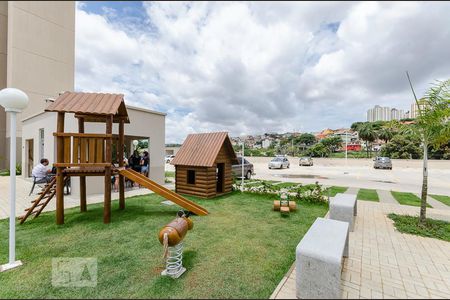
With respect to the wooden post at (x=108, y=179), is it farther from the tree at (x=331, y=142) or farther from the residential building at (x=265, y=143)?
the residential building at (x=265, y=143)

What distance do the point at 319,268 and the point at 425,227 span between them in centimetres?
523

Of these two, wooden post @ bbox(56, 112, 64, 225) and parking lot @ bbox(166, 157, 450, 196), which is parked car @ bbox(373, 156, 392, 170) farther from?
wooden post @ bbox(56, 112, 64, 225)

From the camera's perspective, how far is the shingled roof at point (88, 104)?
18.9 feet

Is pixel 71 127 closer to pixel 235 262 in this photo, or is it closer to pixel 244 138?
pixel 244 138

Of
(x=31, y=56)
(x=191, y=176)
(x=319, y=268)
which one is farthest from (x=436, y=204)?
(x=31, y=56)

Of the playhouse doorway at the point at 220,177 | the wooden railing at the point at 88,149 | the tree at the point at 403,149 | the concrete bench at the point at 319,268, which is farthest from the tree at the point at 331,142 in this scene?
the concrete bench at the point at 319,268

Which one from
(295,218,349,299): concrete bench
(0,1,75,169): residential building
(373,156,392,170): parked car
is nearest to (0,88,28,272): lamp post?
(295,218,349,299): concrete bench

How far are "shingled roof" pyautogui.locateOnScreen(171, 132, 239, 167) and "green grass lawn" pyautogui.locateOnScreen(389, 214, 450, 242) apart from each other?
6.46 metres

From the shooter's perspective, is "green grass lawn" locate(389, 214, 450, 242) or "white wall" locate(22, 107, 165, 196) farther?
"white wall" locate(22, 107, 165, 196)

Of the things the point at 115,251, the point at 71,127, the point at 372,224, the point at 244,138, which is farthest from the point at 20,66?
the point at 372,224

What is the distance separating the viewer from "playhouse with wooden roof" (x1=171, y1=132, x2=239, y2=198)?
29.8 ft

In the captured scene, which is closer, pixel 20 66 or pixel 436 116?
pixel 436 116

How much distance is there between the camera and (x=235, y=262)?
12.4 ft

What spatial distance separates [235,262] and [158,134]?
10.3 metres
